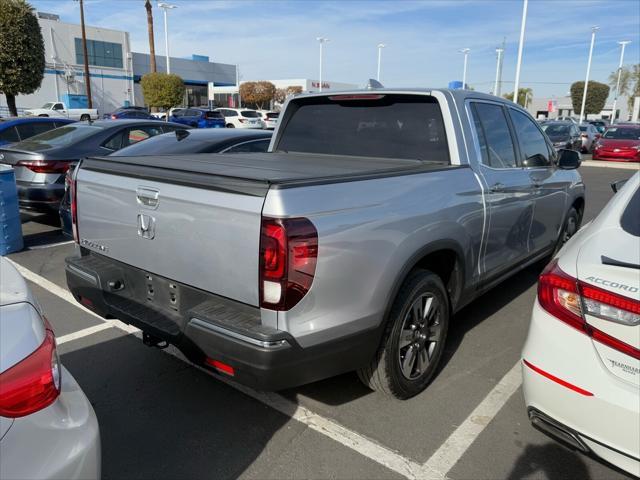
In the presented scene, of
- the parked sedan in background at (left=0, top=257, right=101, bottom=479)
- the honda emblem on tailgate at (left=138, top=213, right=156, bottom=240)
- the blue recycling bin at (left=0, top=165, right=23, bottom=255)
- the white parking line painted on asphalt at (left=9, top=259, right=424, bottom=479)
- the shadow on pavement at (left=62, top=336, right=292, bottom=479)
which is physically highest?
the honda emblem on tailgate at (left=138, top=213, right=156, bottom=240)

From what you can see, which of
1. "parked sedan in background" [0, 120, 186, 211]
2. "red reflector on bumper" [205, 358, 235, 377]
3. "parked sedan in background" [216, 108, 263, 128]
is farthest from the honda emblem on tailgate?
"parked sedan in background" [216, 108, 263, 128]

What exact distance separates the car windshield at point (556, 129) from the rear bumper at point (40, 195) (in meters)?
19.9

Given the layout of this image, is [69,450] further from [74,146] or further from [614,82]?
[614,82]

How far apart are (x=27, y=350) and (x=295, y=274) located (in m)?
1.08

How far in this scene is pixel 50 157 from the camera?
711cm

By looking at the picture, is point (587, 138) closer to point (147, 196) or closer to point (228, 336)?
point (147, 196)

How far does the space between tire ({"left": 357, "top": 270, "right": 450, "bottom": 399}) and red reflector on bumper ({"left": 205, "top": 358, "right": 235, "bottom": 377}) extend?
2.89ft

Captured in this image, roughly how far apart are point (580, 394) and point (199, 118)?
3136 centimetres

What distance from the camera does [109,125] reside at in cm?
798

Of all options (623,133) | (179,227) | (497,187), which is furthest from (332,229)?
(623,133)

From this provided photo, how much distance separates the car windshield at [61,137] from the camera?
7.49m

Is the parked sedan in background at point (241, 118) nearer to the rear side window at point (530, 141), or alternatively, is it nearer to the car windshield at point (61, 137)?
the car windshield at point (61, 137)

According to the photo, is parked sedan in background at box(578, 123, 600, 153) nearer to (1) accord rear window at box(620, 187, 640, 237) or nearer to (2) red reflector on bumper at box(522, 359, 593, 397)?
(1) accord rear window at box(620, 187, 640, 237)

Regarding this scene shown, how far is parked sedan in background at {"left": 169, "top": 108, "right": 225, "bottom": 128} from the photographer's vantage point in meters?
30.4
